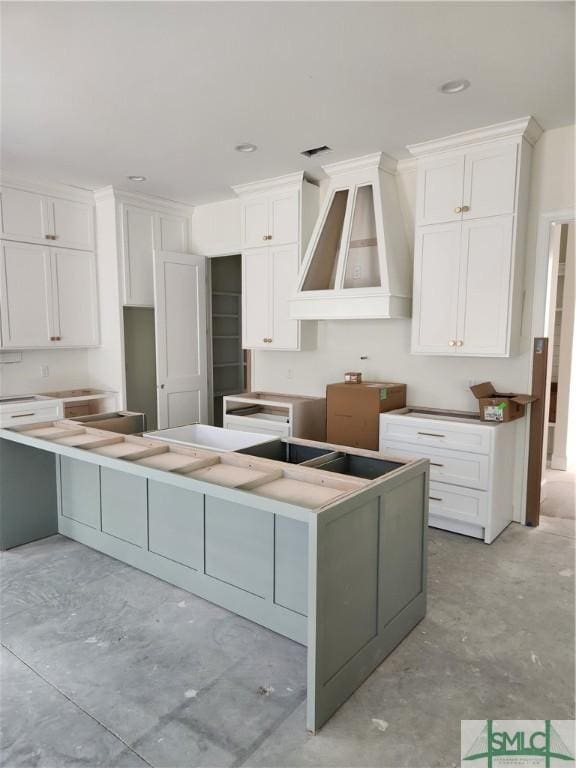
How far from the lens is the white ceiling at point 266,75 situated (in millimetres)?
2213

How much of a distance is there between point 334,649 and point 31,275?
4193mm

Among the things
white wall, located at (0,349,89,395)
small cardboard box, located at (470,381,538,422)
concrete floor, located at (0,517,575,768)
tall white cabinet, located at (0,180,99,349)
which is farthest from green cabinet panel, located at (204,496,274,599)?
white wall, located at (0,349,89,395)

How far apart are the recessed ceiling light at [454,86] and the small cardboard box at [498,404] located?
75.8 inches

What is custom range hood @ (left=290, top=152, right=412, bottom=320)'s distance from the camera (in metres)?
3.87

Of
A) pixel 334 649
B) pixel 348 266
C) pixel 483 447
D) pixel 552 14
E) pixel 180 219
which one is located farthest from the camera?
pixel 180 219

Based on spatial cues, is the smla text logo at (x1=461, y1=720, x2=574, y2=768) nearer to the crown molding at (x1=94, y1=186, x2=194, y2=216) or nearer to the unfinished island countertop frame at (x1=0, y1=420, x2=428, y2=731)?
the unfinished island countertop frame at (x1=0, y1=420, x2=428, y2=731)

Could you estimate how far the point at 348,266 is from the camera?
4.10 m

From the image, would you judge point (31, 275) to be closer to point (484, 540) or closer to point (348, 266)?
point (348, 266)

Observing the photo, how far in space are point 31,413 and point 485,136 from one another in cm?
425

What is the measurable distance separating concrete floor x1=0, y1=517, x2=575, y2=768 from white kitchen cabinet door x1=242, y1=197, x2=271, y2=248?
3098 millimetres

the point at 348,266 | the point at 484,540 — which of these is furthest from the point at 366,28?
the point at 484,540

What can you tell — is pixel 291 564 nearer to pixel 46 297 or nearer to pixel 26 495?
pixel 26 495

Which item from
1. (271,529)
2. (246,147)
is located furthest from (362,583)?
(246,147)

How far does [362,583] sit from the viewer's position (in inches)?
78.5
